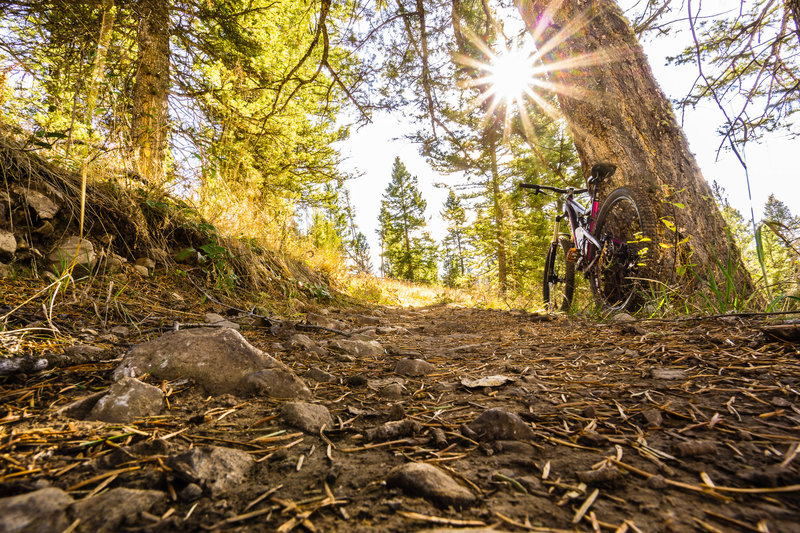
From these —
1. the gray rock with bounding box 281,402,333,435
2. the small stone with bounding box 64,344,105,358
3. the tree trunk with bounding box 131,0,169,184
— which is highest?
the tree trunk with bounding box 131,0,169,184

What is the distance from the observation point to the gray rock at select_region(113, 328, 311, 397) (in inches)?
52.4

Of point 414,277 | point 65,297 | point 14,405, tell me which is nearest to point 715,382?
point 14,405

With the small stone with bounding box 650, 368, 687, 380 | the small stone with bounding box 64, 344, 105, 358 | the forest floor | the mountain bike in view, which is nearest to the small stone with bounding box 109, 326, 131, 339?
the forest floor

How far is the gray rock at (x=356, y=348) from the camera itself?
217 cm

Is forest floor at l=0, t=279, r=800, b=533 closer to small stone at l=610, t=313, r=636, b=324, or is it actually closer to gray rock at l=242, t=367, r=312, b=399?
gray rock at l=242, t=367, r=312, b=399

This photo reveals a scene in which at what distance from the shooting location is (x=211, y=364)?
139cm

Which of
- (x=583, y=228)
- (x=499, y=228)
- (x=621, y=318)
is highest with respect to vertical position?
(x=499, y=228)

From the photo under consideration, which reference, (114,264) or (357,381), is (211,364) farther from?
(114,264)

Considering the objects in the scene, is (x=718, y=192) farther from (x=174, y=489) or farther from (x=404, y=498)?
(x=174, y=489)

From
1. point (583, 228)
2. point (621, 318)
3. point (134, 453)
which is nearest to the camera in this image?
point (134, 453)

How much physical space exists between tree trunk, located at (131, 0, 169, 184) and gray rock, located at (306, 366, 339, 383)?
2688 millimetres

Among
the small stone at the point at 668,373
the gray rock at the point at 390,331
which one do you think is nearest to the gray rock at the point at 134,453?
the small stone at the point at 668,373

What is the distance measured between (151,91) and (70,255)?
134 inches

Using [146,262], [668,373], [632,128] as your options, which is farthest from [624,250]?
[146,262]
